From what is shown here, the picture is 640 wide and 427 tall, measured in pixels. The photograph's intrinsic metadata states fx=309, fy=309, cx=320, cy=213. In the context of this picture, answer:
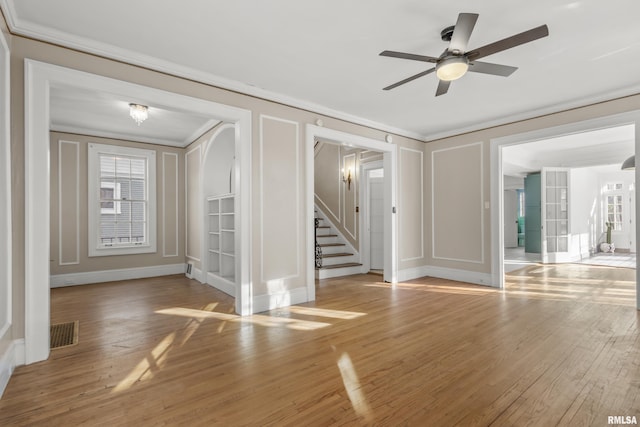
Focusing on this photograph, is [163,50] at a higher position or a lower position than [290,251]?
higher

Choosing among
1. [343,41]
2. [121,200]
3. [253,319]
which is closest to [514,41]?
[343,41]

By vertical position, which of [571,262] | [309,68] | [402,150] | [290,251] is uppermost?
[309,68]

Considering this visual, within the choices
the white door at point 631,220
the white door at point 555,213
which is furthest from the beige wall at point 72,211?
the white door at point 631,220

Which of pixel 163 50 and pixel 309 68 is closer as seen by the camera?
pixel 163 50

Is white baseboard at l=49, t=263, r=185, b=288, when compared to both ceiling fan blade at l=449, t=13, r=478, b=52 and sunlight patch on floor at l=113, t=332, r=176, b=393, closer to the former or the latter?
sunlight patch on floor at l=113, t=332, r=176, b=393

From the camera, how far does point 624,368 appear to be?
95.1 inches

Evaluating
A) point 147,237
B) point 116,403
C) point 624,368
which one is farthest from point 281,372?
point 147,237

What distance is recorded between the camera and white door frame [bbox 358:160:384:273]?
6711 millimetres

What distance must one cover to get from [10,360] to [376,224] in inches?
229

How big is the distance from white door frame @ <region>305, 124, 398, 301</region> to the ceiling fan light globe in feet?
7.00

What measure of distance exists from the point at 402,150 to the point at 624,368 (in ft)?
14.2

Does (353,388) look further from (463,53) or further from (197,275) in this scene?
(197,275)

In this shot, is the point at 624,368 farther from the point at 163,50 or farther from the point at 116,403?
the point at 163,50

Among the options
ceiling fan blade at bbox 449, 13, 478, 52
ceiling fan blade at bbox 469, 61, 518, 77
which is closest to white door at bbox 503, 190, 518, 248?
ceiling fan blade at bbox 469, 61, 518, 77
